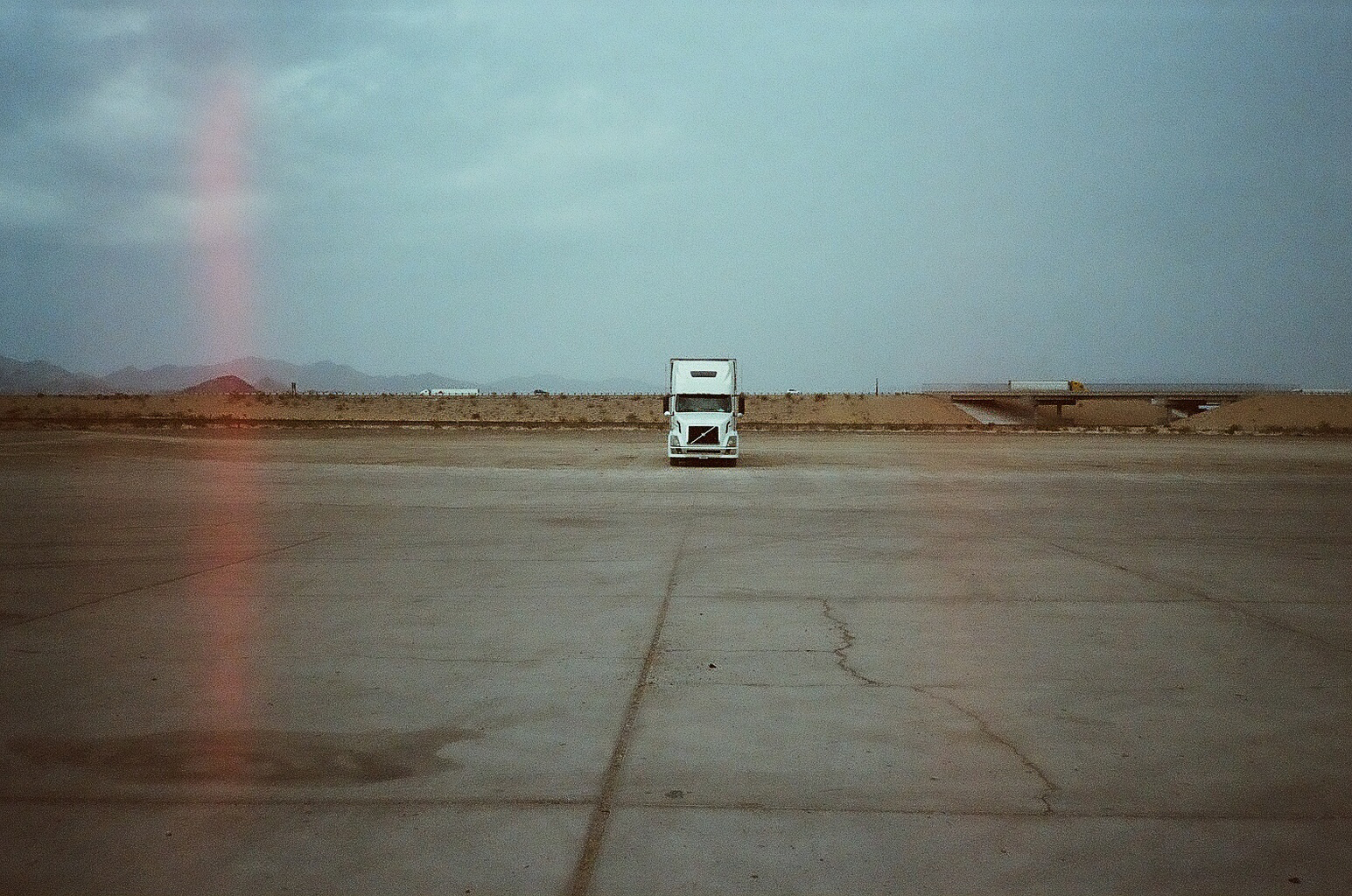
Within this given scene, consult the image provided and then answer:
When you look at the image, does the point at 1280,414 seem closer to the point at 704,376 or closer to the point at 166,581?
the point at 704,376

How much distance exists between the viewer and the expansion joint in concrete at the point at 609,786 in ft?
13.1

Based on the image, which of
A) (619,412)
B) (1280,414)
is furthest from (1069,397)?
(619,412)

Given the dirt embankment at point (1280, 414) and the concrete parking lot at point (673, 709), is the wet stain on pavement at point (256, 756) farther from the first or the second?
the dirt embankment at point (1280, 414)

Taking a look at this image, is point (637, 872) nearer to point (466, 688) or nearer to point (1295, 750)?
point (466, 688)

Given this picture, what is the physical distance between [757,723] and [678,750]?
703 millimetres

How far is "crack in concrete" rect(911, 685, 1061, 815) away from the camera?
4.83 metres

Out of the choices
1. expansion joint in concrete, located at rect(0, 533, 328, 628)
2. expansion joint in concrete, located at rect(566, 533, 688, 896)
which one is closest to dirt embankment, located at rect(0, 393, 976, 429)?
expansion joint in concrete, located at rect(0, 533, 328, 628)

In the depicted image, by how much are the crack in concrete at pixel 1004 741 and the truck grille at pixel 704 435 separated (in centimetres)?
2451

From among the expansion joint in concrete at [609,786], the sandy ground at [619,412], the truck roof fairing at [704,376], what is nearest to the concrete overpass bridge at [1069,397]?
the sandy ground at [619,412]

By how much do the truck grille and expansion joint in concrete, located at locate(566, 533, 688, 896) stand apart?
2278cm

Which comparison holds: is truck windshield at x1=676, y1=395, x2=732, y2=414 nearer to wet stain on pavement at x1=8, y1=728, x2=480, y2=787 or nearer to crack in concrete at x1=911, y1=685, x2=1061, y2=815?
crack in concrete at x1=911, y1=685, x2=1061, y2=815

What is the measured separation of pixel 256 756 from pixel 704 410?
27107 millimetres

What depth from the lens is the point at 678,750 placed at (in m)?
5.44

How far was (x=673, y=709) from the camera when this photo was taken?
20.4ft
